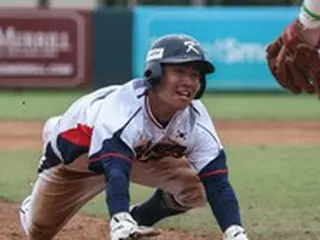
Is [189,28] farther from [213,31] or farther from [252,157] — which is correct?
[252,157]

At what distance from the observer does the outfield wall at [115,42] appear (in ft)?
61.1

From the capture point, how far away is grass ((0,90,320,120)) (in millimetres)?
15250

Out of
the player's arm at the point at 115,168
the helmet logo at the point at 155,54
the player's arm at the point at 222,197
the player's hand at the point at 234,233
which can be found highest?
the helmet logo at the point at 155,54

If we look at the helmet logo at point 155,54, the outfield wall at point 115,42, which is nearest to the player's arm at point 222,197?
the helmet logo at point 155,54

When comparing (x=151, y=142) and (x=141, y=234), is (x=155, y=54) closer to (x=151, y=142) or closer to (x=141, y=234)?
(x=151, y=142)

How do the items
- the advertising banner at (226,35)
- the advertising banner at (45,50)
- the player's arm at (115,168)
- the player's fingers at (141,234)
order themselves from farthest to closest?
the advertising banner at (226,35) → the advertising banner at (45,50) → the player's arm at (115,168) → the player's fingers at (141,234)

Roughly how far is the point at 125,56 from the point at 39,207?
1324 centimetres

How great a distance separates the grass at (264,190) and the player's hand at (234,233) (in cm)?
154

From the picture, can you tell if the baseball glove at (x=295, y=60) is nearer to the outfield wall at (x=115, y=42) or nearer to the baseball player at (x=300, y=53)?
the baseball player at (x=300, y=53)

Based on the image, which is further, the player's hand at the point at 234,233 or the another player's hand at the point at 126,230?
the player's hand at the point at 234,233

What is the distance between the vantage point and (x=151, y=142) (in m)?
4.96

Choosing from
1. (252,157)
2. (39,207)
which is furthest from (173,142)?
(252,157)

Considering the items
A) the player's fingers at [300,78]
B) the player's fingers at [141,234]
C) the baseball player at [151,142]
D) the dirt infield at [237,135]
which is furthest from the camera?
the dirt infield at [237,135]

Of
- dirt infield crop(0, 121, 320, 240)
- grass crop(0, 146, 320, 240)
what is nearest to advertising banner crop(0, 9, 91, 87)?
dirt infield crop(0, 121, 320, 240)
